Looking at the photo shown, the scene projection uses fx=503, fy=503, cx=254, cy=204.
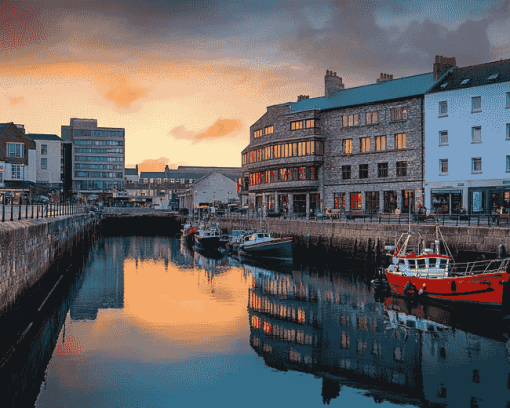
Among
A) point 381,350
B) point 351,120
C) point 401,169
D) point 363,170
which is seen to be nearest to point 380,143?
point 363,170

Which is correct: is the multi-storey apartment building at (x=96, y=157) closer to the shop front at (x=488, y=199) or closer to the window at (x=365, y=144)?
the window at (x=365, y=144)

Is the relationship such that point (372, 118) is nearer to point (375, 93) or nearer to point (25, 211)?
point (375, 93)

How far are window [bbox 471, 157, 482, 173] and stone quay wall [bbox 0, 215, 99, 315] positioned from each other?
3967cm

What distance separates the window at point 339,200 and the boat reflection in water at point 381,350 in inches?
1341

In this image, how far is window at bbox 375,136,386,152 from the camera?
2326 inches

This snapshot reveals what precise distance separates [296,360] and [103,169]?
133 metres

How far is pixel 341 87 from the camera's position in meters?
69.1

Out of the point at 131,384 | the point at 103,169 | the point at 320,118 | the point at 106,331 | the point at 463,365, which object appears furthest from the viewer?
the point at 103,169

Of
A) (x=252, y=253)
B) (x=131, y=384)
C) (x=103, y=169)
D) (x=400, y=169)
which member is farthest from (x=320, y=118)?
(x=103, y=169)

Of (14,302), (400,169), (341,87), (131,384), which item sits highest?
(341,87)

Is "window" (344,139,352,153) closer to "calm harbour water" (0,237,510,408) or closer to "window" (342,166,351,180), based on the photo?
"window" (342,166,351,180)

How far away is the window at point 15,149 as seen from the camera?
7425 centimetres

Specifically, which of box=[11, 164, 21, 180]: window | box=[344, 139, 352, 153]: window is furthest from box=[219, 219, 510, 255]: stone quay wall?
box=[11, 164, 21, 180]: window

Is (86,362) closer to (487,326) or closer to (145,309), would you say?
(145,309)
